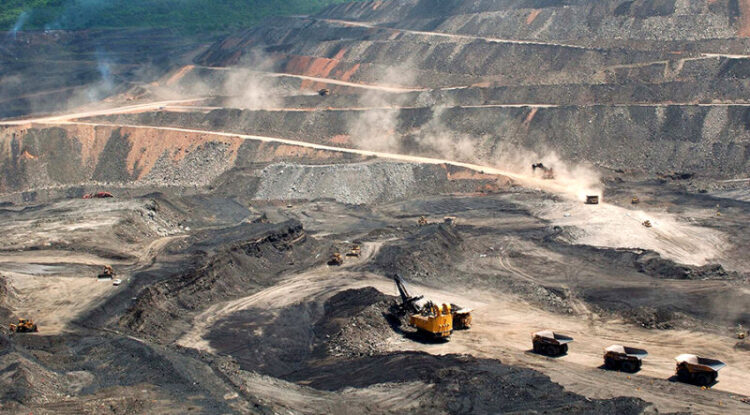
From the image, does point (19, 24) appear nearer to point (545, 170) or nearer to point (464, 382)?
point (545, 170)

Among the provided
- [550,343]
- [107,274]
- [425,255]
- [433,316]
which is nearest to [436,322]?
[433,316]

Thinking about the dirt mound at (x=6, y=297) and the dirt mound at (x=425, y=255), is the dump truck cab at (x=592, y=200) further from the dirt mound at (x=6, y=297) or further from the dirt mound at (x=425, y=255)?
the dirt mound at (x=6, y=297)

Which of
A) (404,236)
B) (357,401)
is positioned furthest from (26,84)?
(357,401)

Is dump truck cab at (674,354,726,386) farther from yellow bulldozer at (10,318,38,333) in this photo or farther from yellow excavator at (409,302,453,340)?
yellow bulldozer at (10,318,38,333)

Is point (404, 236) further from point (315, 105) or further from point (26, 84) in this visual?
point (26, 84)

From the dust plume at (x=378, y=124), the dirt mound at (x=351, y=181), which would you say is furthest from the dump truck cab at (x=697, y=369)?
the dust plume at (x=378, y=124)

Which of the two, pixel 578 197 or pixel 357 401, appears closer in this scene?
pixel 357 401

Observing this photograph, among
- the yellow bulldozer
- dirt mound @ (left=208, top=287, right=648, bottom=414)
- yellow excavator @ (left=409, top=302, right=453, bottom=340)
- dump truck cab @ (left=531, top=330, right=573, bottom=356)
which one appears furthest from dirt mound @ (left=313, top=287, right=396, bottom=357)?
the yellow bulldozer
